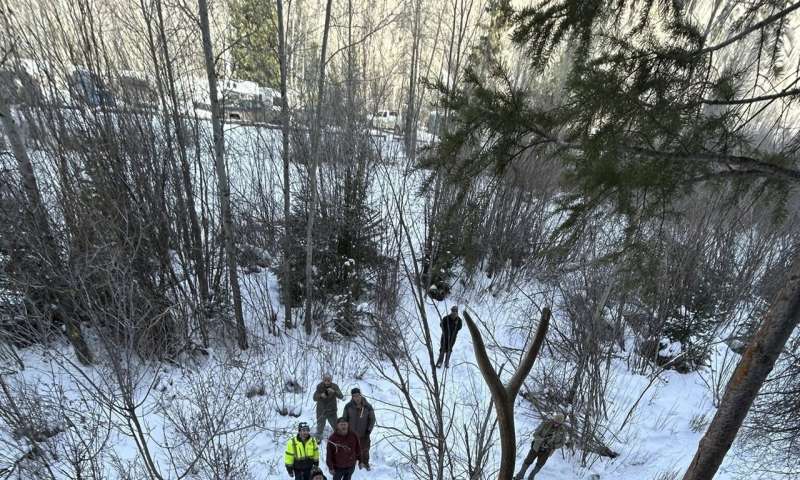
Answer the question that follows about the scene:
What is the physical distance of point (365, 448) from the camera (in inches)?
227

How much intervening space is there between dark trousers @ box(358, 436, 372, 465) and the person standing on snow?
53cm

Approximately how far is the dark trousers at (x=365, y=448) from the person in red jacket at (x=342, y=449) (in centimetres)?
43

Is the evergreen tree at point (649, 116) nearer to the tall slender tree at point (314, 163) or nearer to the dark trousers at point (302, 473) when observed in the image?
the dark trousers at point (302, 473)

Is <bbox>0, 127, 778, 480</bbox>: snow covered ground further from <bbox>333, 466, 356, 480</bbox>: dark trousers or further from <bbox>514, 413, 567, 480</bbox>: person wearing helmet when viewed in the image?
<bbox>514, 413, 567, 480</bbox>: person wearing helmet

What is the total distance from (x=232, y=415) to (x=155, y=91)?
19.4 feet

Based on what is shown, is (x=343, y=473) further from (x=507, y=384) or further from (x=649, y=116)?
(x=649, y=116)

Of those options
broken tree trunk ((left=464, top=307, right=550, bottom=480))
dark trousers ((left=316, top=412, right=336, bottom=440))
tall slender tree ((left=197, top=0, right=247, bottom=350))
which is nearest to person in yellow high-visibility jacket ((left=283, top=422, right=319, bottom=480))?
dark trousers ((left=316, top=412, right=336, bottom=440))

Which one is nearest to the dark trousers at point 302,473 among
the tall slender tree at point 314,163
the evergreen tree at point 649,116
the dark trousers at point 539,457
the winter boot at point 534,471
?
the dark trousers at point 539,457

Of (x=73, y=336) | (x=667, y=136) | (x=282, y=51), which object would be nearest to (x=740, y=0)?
(x=667, y=136)

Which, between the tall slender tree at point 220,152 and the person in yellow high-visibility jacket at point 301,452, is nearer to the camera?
the person in yellow high-visibility jacket at point 301,452

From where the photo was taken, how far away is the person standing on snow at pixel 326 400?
19.6 feet

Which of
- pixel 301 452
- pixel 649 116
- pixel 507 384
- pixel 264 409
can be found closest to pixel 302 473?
pixel 301 452

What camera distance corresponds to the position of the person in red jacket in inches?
204

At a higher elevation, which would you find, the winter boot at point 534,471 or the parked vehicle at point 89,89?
the parked vehicle at point 89,89
